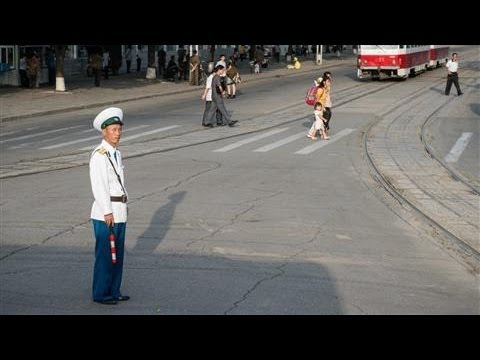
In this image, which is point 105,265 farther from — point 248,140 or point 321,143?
point 248,140

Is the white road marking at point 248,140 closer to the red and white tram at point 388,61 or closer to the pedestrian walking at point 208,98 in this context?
the pedestrian walking at point 208,98

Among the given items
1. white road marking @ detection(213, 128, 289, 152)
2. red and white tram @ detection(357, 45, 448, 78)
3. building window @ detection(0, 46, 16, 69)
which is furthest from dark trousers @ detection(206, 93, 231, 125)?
red and white tram @ detection(357, 45, 448, 78)

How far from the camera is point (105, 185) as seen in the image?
6.76 metres

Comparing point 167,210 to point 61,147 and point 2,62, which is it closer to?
point 61,147

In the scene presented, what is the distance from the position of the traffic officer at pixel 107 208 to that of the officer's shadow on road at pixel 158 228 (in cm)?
224

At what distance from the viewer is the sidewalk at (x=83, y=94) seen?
93.6ft

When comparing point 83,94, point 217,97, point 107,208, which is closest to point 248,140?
point 217,97

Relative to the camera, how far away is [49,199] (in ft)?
40.4

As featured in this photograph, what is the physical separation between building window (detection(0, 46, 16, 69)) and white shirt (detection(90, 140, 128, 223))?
1220 inches

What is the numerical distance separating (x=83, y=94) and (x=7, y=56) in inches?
201

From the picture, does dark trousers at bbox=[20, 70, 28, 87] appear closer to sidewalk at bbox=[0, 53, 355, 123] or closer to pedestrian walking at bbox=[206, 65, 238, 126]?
sidewalk at bbox=[0, 53, 355, 123]

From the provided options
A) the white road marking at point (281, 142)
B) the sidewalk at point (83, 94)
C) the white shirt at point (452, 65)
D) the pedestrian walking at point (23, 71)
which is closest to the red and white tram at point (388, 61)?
the white shirt at point (452, 65)

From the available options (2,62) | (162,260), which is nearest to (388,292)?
(162,260)

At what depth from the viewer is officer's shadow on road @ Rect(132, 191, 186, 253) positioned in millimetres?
9406
